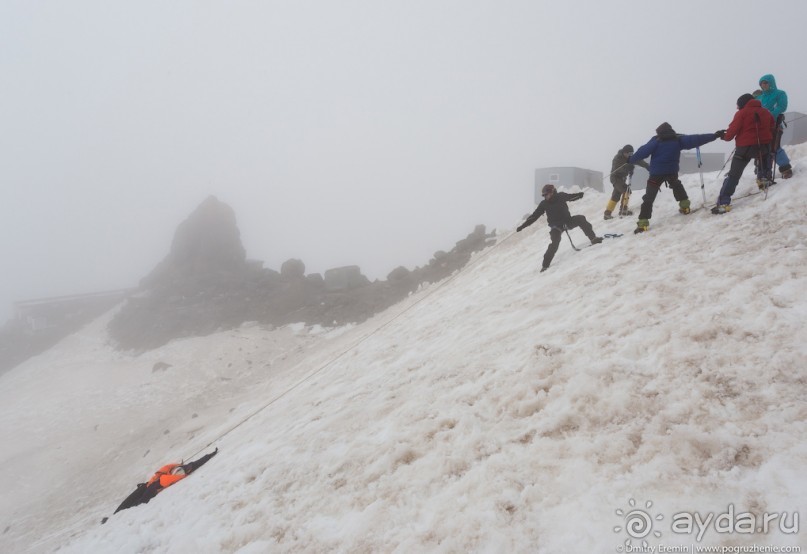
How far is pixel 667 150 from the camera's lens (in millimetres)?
8508

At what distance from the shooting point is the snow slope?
338 cm

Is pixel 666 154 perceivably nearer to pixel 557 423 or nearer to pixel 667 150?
pixel 667 150

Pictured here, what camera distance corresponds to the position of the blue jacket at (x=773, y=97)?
8.98m

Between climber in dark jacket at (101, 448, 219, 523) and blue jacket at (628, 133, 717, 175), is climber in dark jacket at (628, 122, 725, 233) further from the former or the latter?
climber in dark jacket at (101, 448, 219, 523)

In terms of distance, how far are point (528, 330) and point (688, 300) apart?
2434 mm

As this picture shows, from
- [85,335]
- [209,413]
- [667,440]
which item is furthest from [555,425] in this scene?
[85,335]

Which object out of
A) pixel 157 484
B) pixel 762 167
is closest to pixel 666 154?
pixel 762 167

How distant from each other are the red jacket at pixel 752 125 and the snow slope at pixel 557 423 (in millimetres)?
1126

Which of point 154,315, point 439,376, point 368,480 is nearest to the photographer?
point 368,480

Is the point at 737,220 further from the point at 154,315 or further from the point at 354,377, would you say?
the point at 154,315

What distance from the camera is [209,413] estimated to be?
1764 cm

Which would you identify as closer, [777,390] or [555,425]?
[777,390]

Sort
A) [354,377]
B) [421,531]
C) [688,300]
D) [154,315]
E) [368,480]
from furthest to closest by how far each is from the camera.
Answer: [154,315] → [354,377] → [688,300] → [368,480] → [421,531]

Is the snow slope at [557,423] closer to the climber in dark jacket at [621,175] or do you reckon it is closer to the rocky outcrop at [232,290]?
the climber in dark jacket at [621,175]
